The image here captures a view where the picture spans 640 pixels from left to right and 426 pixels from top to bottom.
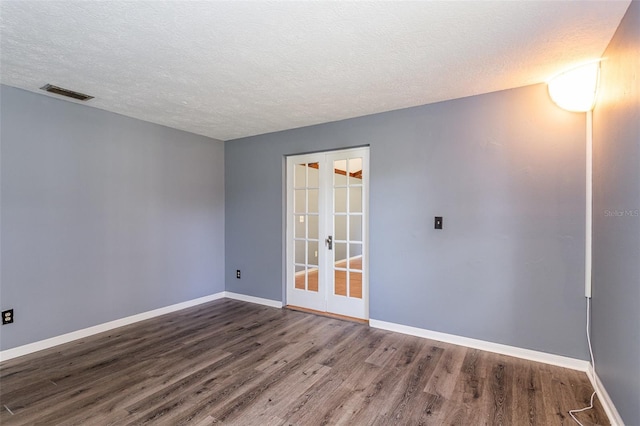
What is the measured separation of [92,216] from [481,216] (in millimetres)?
4102

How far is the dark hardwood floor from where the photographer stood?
199 cm

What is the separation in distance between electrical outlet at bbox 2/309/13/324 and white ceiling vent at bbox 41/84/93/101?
6.76 ft

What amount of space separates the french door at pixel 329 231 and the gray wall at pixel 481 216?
0.70 feet

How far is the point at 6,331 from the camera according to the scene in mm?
2732

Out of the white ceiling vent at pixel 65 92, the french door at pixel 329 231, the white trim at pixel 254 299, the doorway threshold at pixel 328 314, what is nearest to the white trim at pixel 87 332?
the white trim at pixel 254 299

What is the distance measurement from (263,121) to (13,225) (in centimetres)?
268

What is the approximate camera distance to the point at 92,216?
333cm

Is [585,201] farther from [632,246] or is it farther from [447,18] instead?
[447,18]

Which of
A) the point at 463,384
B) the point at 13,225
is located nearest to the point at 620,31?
the point at 463,384

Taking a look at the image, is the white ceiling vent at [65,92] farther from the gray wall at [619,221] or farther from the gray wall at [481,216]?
the gray wall at [619,221]

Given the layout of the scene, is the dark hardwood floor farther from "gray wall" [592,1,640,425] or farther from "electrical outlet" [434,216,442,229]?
"electrical outlet" [434,216,442,229]

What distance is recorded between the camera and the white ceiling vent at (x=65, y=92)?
2783mm

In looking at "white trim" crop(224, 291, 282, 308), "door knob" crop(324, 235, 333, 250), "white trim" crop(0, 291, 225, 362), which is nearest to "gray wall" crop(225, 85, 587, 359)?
"door knob" crop(324, 235, 333, 250)

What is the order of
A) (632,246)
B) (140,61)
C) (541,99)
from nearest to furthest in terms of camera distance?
(632,246) < (140,61) < (541,99)
